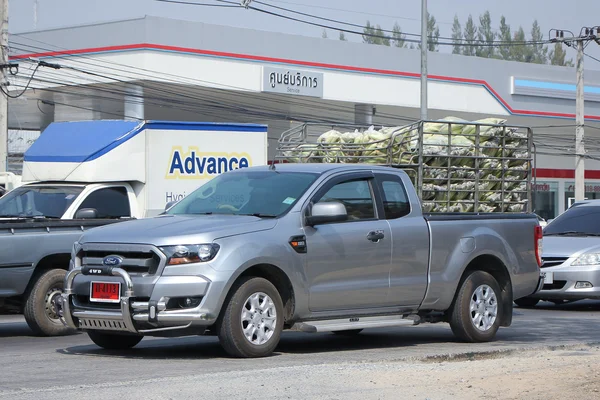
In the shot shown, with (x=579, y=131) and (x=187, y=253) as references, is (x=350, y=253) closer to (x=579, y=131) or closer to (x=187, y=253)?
(x=187, y=253)

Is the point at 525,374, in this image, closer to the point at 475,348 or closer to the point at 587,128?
the point at 475,348

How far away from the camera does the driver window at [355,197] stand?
34.9 ft

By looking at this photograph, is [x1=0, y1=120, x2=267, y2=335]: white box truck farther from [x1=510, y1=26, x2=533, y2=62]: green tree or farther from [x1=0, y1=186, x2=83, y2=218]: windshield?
[x1=510, y1=26, x2=533, y2=62]: green tree

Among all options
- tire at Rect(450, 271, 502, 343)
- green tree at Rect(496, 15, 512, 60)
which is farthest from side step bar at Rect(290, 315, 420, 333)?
green tree at Rect(496, 15, 512, 60)

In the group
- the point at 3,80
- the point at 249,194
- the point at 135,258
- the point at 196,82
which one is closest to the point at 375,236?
the point at 249,194

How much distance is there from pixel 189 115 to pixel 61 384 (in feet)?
125

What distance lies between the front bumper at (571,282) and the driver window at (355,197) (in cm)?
616

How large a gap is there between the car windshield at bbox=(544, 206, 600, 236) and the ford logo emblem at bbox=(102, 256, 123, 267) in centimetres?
1005

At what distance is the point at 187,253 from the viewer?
30.5ft

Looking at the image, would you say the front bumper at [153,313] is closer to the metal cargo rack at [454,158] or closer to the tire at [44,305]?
the tire at [44,305]

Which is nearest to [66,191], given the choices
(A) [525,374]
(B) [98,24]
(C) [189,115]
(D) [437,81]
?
(A) [525,374]

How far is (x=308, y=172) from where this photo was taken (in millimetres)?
10734

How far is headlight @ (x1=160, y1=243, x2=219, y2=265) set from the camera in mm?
9281

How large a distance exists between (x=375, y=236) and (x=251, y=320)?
1.70 m
